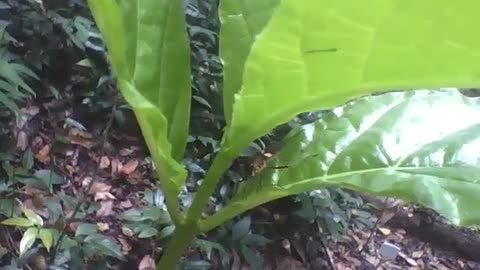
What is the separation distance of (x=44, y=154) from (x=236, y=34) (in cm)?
148

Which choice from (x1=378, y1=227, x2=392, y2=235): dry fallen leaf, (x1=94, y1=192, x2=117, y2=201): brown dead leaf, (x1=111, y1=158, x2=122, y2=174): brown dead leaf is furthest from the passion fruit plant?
(x1=378, y1=227, x2=392, y2=235): dry fallen leaf

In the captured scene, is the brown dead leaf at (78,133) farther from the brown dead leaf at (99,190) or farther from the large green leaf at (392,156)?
the large green leaf at (392,156)

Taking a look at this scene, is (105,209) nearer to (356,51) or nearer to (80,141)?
(80,141)

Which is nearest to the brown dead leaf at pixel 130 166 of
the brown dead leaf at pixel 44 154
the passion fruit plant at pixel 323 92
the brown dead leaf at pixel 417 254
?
the brown dead leaf at pixel 44 154

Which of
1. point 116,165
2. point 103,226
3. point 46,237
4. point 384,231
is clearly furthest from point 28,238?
point 384,231

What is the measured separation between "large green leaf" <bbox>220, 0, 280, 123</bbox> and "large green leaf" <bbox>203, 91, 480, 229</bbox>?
0.07 m

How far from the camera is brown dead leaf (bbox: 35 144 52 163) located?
6.76ft

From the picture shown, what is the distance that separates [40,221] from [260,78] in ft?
3.88

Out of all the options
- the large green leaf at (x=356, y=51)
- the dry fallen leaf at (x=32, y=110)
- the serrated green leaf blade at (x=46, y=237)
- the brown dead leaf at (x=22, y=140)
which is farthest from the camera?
the dry fallen leaf at (x=32, y=110)

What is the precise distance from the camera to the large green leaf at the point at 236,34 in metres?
0.67

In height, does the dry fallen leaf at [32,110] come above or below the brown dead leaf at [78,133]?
above

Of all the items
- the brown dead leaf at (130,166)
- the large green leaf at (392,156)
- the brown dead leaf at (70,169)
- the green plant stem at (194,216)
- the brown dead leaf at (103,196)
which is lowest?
the brown dead leaf at (103,196)

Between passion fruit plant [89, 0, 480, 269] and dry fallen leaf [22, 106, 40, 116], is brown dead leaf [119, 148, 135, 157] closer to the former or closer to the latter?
dry fallen leaf [22, 106, 40, 116]

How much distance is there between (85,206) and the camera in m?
1.94
